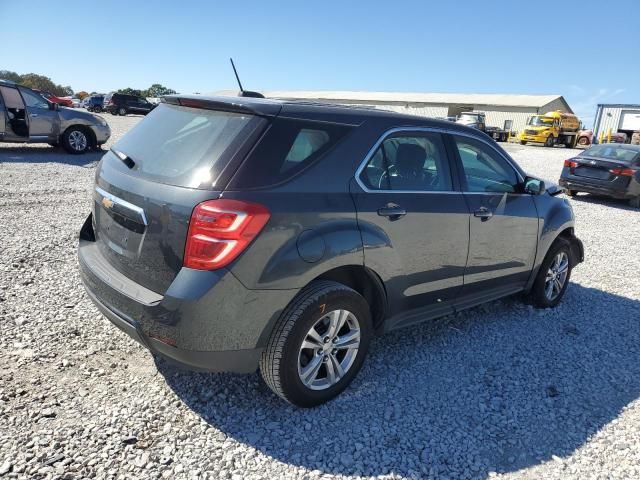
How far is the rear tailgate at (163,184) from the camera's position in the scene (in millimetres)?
2504

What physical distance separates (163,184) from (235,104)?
605 mm

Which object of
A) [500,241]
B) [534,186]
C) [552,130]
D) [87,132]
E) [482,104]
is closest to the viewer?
[500,241]

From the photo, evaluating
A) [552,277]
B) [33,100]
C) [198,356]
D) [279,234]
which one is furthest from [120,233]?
[33,100]

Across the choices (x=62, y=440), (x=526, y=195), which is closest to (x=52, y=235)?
(x=62, y=440)

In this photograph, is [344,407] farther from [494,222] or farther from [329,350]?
[494,222]

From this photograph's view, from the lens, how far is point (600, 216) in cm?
1046

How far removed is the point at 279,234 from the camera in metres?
2.55

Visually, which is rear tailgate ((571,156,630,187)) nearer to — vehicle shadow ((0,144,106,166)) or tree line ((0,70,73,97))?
vehicle shadow ((0,144,106,166))

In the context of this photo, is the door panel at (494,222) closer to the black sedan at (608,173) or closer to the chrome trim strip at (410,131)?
the chrome trim strip at (410,131)

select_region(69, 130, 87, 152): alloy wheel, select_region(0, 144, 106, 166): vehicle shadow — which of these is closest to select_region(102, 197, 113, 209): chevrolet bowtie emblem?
select_region(0, 144, 106, 166): vehicle shadow

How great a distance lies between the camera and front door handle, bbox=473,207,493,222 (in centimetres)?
371

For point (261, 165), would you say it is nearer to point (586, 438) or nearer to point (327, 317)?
point (327, 317)

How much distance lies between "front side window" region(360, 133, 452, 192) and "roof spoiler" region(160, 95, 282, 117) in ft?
2.26

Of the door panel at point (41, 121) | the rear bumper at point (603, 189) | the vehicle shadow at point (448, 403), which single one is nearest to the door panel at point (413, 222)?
Result: the vehicle shadow at point (448, 403)
